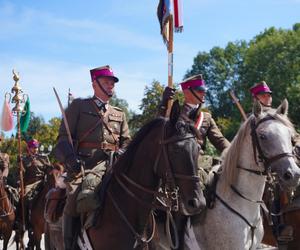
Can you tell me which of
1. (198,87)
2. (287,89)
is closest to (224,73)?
(287,89)

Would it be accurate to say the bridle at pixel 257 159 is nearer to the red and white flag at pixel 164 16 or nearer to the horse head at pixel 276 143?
the horse head at pixel 276 143

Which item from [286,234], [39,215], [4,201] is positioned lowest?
[39,215]

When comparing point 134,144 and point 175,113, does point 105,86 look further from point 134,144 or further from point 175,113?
point 175,113

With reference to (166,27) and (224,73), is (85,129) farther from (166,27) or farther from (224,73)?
(224,73)

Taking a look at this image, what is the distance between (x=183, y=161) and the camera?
5.78 m

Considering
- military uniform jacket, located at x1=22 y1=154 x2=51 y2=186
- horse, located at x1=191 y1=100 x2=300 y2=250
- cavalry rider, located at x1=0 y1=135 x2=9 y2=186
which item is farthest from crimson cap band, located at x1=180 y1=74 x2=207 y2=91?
military uniform jacket, located at x1=22 y1=154 x2=51 y2=186

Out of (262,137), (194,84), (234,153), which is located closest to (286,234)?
(234,153)

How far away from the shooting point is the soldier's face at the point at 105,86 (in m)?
7.66

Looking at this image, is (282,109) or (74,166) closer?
(74,166)

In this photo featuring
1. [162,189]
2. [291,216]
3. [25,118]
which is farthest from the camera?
[25,118]

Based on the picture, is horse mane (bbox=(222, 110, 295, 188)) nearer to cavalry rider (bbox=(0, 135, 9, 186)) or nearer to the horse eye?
the horse eye

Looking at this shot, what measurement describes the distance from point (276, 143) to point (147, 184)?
6.01ft

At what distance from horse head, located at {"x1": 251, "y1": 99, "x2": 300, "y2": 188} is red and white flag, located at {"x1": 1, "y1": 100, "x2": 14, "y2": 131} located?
11.5 metres

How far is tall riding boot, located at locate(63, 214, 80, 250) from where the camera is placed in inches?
277
